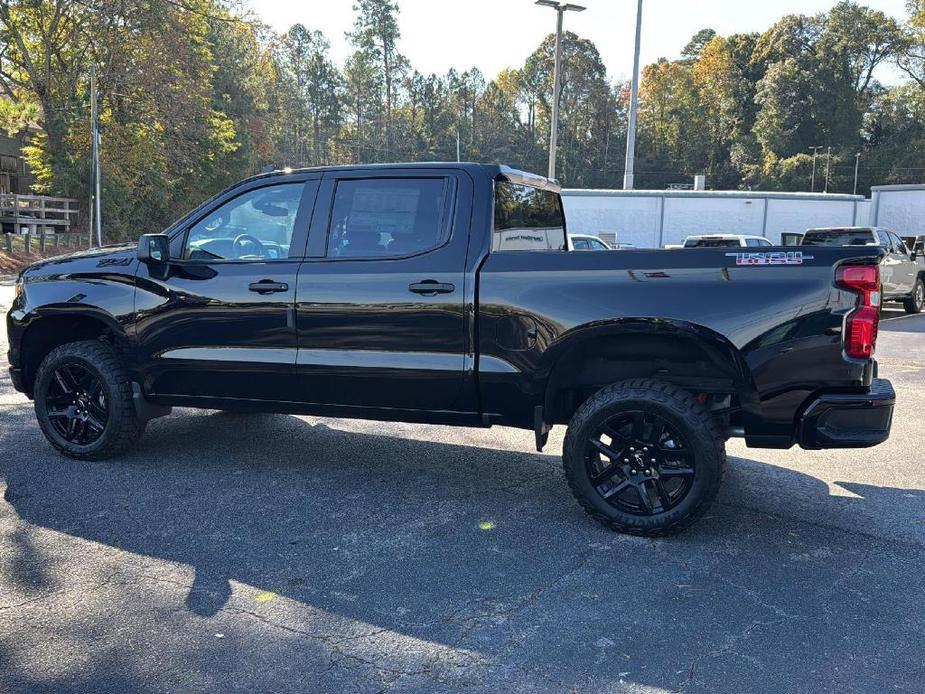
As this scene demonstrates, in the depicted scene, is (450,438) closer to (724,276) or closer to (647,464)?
(647,464)

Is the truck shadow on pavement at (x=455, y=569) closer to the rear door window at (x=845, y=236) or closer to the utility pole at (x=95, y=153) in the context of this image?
the rear door window at (x=845, y=236)

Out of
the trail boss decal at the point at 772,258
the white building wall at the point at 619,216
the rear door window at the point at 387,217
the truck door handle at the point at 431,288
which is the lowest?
the truck door handle at the point at 431,288

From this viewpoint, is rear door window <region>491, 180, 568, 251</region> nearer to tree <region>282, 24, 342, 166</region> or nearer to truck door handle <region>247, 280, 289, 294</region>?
truck door handle <region>247, 280, 289, 294</region>

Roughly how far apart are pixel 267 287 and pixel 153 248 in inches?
30.3

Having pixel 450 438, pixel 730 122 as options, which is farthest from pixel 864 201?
pixel 730 122

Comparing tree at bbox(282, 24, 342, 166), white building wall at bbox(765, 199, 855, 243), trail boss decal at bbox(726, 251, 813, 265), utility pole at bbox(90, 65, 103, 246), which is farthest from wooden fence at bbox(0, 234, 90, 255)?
tree at bbox(282, 24, 342, 166)

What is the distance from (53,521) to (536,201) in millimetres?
3403

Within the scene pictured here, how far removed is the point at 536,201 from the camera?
5.12m

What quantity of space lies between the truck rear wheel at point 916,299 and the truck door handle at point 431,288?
49.8ft

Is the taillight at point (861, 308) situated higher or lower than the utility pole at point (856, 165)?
lower

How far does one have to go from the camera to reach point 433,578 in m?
3.63

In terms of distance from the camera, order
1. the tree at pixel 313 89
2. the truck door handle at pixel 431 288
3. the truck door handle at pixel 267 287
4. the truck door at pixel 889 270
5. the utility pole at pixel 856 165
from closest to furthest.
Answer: the truck door handle at pixel 431 288, the truck door handle at pixel 267 287, the truck door at pixel 889 270, the utility pole at pixel 856 165, the tree at pixel 313 89

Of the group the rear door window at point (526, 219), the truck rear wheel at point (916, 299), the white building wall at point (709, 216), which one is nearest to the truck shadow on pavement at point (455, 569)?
the rear door window at point (526, 219)

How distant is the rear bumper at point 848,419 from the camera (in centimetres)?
383
